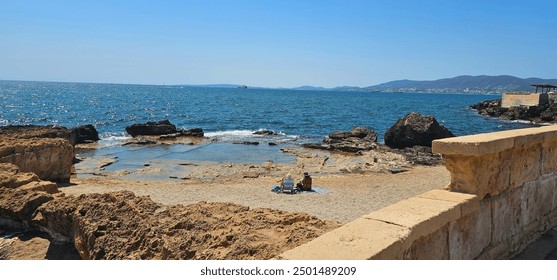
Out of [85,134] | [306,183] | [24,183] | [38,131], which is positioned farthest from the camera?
[85,134]

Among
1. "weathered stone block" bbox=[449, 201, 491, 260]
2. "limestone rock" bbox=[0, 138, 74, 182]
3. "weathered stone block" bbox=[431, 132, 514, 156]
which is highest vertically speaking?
"weathered stone block" bbox=[431, 132, 514, 156]

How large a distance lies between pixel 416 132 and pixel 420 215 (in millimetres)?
25498

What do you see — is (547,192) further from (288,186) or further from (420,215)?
(288,186)

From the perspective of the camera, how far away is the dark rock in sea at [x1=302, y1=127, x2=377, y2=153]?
27.8 m

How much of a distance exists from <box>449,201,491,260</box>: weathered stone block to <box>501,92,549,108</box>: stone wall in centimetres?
6030

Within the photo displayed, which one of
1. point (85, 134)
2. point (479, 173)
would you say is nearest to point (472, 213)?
point (479, 173)

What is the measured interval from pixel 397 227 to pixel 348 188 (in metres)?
12.6

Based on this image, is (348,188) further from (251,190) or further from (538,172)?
(538,172)

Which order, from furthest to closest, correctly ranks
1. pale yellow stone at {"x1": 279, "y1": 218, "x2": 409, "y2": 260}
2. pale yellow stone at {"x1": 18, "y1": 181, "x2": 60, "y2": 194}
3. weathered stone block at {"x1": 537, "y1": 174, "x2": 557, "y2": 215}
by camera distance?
pale yellow stone at {"x1": 18, "y1": 181, "x2": 60, "y2": 194} → weathered stone block at {"x1": 537, "y1": 174, "x2": 557, "y2": 215} → pale yellow stone at {"x1": 279, "y1": 218, "x2": 409, "y2": 260}

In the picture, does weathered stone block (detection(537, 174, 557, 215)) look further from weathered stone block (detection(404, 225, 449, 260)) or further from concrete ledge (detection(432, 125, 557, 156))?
weathered stone block (detection(404, 225, 449, 260))

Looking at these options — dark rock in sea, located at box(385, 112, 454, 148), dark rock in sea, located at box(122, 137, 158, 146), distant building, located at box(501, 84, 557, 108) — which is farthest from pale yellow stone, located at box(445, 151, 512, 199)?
distant building, located at box(501, 84, 557, 108)

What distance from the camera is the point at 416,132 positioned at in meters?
27.7

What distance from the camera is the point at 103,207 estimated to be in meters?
5.87

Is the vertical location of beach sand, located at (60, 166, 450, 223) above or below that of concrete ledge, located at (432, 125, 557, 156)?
below
